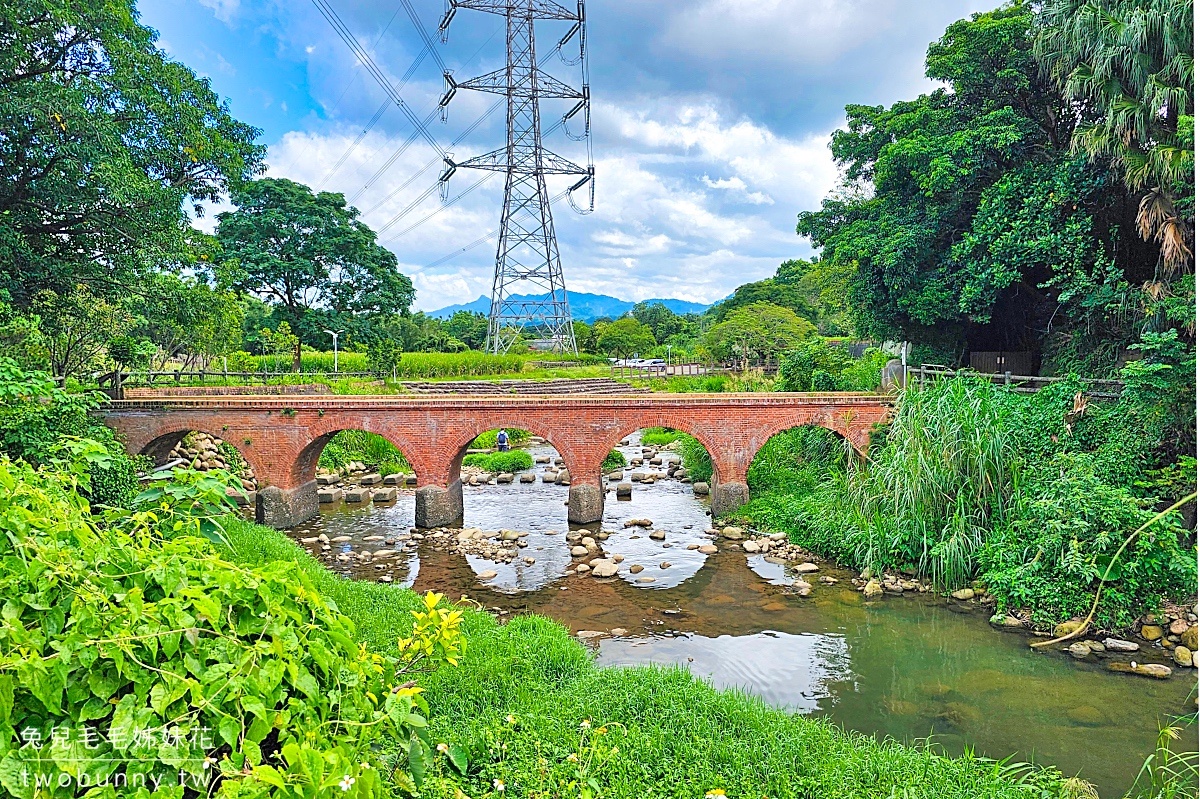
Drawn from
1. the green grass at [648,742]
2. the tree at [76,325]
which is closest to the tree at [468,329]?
the tree at [76,325]

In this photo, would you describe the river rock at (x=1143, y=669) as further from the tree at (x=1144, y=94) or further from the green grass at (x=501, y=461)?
the green grass at (x=501, y=461)

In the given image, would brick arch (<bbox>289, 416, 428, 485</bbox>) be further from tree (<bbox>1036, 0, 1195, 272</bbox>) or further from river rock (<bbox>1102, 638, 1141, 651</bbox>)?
tree (<bbox>1036, 0, 1195, 272</bbox>)

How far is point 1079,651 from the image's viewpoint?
9.22m

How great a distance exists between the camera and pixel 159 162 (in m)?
13.1

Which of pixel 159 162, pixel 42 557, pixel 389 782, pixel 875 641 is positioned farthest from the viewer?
pixel 159 162

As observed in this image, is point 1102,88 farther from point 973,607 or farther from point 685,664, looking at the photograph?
point 685,664

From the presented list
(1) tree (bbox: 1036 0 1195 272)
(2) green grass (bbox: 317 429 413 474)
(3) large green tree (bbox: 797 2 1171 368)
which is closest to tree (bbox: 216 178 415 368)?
(2) green grass (bbox: 317 429 413 474)

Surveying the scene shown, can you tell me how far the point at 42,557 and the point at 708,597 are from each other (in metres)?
11.1

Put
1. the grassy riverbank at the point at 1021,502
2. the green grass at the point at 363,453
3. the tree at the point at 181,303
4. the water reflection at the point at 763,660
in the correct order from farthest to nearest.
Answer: the green grass at the point at 363,453 → the tree at the point at 181,303 → the grassy riverbank at the point at 1021,502 → the water reflection at the point at 763,660

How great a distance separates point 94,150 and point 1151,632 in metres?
18.7

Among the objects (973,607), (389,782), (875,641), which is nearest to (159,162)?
(389,782)

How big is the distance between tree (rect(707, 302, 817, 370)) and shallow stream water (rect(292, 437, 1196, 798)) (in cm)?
1539

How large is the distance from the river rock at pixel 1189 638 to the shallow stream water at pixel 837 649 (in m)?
0.80

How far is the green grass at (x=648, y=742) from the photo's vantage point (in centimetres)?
523
